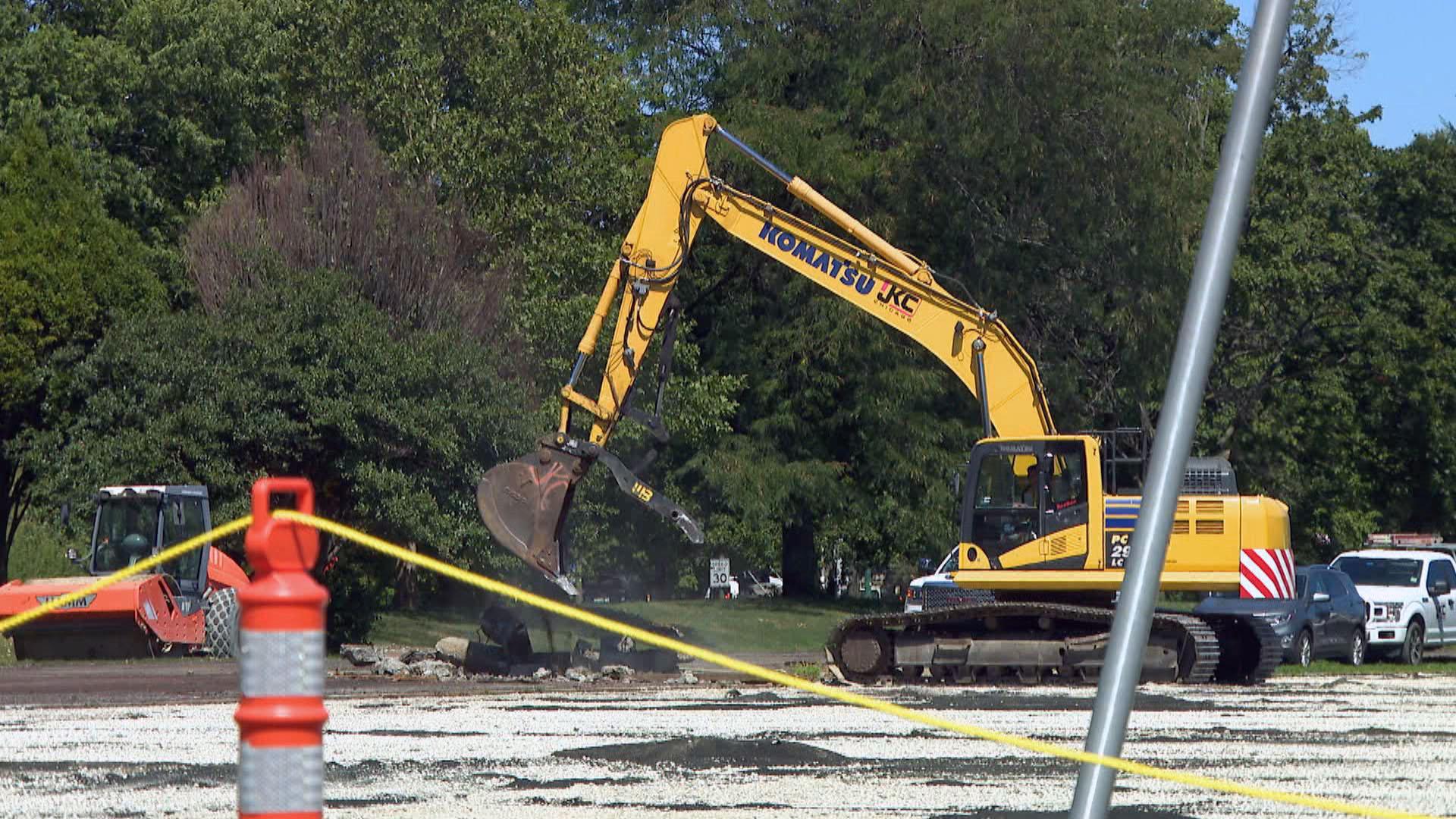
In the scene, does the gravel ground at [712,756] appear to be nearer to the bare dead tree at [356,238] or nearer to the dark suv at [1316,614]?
the dark suv at [1316,614]

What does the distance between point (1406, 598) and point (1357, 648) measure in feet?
7.12

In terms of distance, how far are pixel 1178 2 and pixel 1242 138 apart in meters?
38.8

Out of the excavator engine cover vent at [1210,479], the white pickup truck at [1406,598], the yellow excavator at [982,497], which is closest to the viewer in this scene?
the yellow excavator at [982,497]

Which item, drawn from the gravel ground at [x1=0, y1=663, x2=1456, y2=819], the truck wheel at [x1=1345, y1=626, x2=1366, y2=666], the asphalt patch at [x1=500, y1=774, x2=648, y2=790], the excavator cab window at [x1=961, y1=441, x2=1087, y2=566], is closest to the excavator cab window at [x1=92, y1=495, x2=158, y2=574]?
the gravel ground at [x1=0, y1=663, x2=1456, y2=819]

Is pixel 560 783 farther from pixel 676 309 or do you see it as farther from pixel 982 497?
pixel 982 497

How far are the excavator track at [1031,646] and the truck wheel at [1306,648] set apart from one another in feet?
11.9

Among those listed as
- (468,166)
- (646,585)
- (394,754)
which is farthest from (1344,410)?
(394,754)

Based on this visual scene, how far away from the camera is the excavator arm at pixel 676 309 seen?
70.9 feet

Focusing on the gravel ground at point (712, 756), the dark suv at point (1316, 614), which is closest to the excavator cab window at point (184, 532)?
the gravel ground at point (712, 756)

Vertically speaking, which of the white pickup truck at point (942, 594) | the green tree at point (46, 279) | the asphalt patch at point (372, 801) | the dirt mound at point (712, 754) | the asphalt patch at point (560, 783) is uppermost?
the green tree at point (46, 279)

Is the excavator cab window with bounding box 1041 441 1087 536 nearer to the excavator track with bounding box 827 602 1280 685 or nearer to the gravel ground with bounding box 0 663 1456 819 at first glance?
the excavator track with bounding box 827 602 1280 685

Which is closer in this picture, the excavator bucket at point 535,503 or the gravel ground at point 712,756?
the gravel ground at point 712,756

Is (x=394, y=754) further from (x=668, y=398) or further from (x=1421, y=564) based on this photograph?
(x=668, y=398)

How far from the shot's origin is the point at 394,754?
39.9 feet
